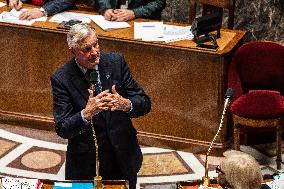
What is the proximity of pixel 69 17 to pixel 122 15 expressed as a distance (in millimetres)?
553

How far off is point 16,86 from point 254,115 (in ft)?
7.96

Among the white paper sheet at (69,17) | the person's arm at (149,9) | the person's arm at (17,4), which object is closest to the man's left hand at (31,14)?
the white paper sheet at (69,17)

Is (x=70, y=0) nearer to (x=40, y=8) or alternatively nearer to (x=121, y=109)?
(x=40, y=8)

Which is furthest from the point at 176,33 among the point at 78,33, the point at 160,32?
the point at 78,33

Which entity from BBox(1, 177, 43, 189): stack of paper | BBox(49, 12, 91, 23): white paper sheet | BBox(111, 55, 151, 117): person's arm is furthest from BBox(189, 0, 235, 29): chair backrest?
BBox(1, 177, 43, 189): stack of paper

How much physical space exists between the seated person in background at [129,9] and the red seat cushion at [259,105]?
4.29 ft

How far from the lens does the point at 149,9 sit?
604 cm

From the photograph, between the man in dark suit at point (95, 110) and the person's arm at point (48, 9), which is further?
the person's arm at point (48, 9)

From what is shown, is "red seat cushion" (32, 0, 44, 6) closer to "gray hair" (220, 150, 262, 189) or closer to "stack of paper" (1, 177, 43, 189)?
"stack of paper" (1, 177, 43, 189)

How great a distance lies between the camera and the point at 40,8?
611cm

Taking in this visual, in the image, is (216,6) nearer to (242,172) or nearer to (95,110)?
(95,110)

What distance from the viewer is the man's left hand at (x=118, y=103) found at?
338cm

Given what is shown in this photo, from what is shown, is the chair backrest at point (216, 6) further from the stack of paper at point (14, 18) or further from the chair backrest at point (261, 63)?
the stack of paper at point (14, 18)

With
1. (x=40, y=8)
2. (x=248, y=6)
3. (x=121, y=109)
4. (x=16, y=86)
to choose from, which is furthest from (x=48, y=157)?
(x=248, y=6)
